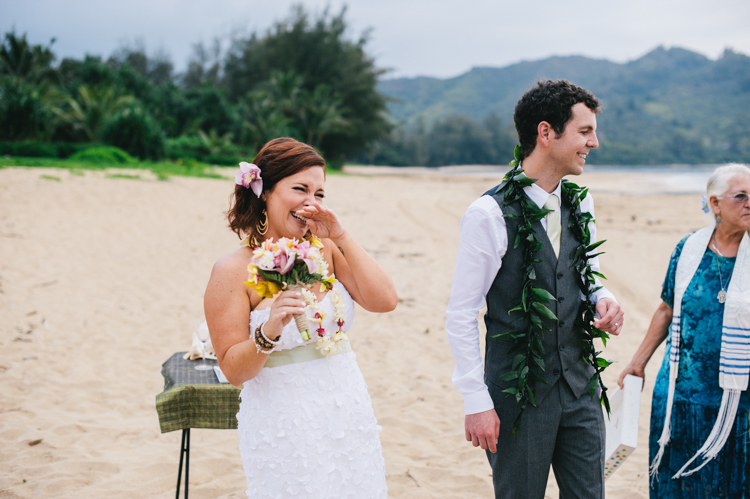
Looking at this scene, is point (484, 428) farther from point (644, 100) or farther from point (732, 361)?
point (644, 100)

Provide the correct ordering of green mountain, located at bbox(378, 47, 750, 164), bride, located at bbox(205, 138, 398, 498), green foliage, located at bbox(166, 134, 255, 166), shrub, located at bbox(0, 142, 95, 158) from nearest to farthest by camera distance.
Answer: bride, located at bbox(205, 138, 398, 498), shrub, located at bbox(0, 142, 95, 158), green foliage, located at bbox(166, 134, 255, 166), green mountain, located at bbox(378, 47, 750, 164)

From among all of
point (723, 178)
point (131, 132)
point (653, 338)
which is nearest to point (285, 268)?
point (653, 338)

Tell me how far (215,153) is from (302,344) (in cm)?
2855

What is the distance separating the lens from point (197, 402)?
2939 millimetres

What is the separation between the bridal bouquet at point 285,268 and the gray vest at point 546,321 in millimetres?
814

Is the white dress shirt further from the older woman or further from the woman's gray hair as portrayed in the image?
the woman's gray hair

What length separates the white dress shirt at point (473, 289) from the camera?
215 cm

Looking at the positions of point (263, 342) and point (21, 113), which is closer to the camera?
point (263, 342)

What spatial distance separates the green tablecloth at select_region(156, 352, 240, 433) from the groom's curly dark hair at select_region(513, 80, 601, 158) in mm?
2068

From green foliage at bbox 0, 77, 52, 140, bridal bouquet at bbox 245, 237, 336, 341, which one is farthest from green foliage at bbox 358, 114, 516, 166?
bridal bouquet at bbox 245, 237, 336, 341

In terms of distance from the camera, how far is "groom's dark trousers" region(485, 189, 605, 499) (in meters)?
2.18

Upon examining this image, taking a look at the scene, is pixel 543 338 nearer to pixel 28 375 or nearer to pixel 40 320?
pixel 28 375

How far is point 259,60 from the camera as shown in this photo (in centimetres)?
4459

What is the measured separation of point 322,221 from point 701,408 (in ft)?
7.22
